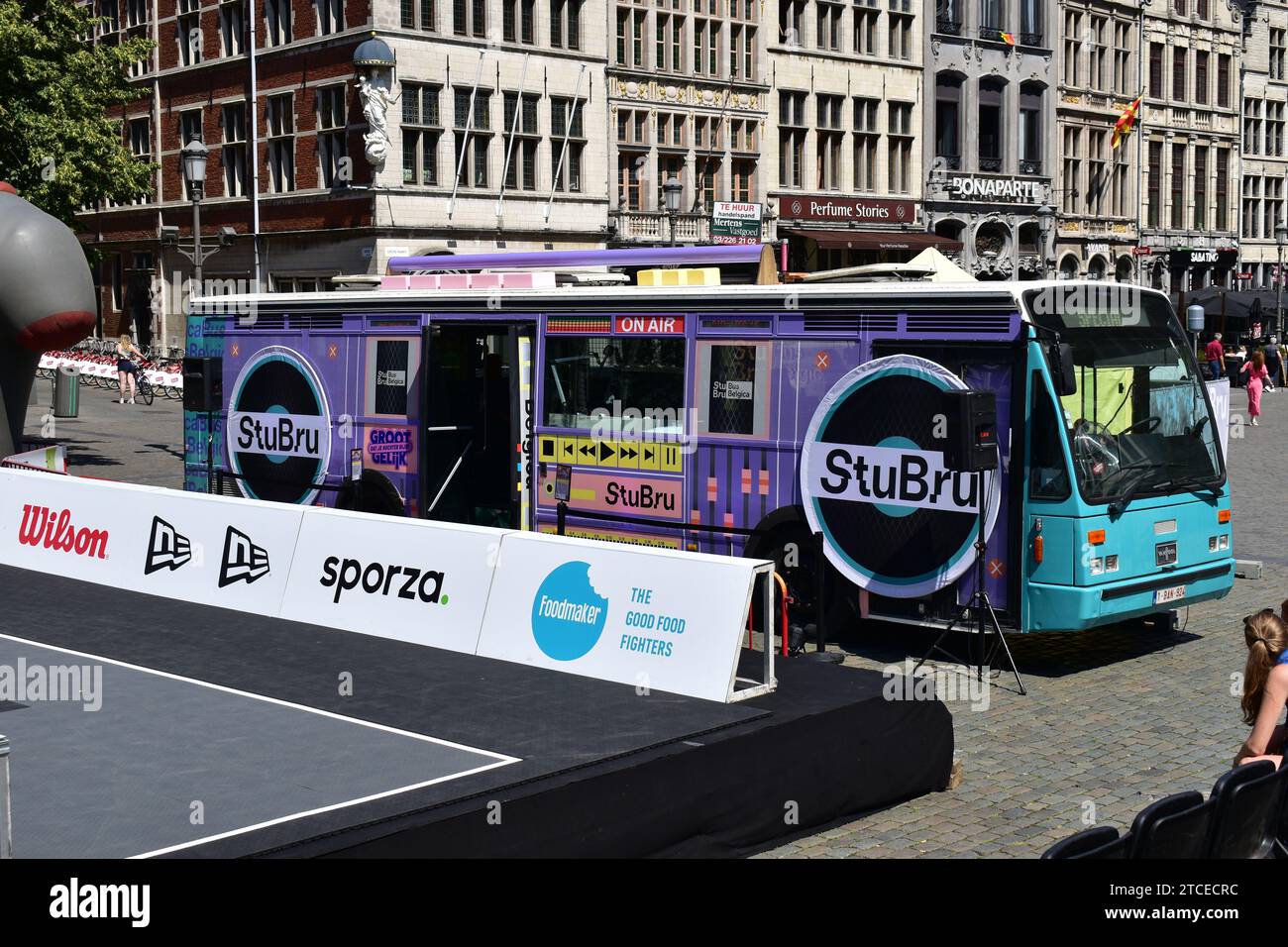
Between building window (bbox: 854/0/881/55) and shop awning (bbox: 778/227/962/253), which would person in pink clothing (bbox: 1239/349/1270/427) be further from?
building window (bbox: 854/0/881/55)

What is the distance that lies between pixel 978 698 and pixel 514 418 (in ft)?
19.4

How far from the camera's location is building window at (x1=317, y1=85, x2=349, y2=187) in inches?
1674

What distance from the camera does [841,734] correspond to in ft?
29.9

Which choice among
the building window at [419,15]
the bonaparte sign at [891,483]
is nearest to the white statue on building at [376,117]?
the building window at [419,15]

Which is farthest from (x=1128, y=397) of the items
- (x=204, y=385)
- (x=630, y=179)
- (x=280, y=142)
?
(x=280, y=142)

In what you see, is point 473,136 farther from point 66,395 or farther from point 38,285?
point 38,285

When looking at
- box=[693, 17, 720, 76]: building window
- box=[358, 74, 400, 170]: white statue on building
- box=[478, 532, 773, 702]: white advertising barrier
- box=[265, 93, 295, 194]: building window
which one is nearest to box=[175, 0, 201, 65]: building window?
box=[265, 93, 295, 194]: building window

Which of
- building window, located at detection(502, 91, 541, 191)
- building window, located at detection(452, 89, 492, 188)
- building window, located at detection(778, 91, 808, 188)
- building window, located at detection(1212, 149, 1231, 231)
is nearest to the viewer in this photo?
building window, located at detection(452, 89, 492, 188)

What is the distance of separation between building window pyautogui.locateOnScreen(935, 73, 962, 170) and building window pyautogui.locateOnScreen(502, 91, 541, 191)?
18.2 metres

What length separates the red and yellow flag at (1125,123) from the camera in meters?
62.1

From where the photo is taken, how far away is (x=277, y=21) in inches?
1764

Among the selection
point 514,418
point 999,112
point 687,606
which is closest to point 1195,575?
point 687,606

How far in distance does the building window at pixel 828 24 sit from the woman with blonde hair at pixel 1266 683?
47737mm

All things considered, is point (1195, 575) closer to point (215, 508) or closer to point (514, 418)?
point (514, 418)
